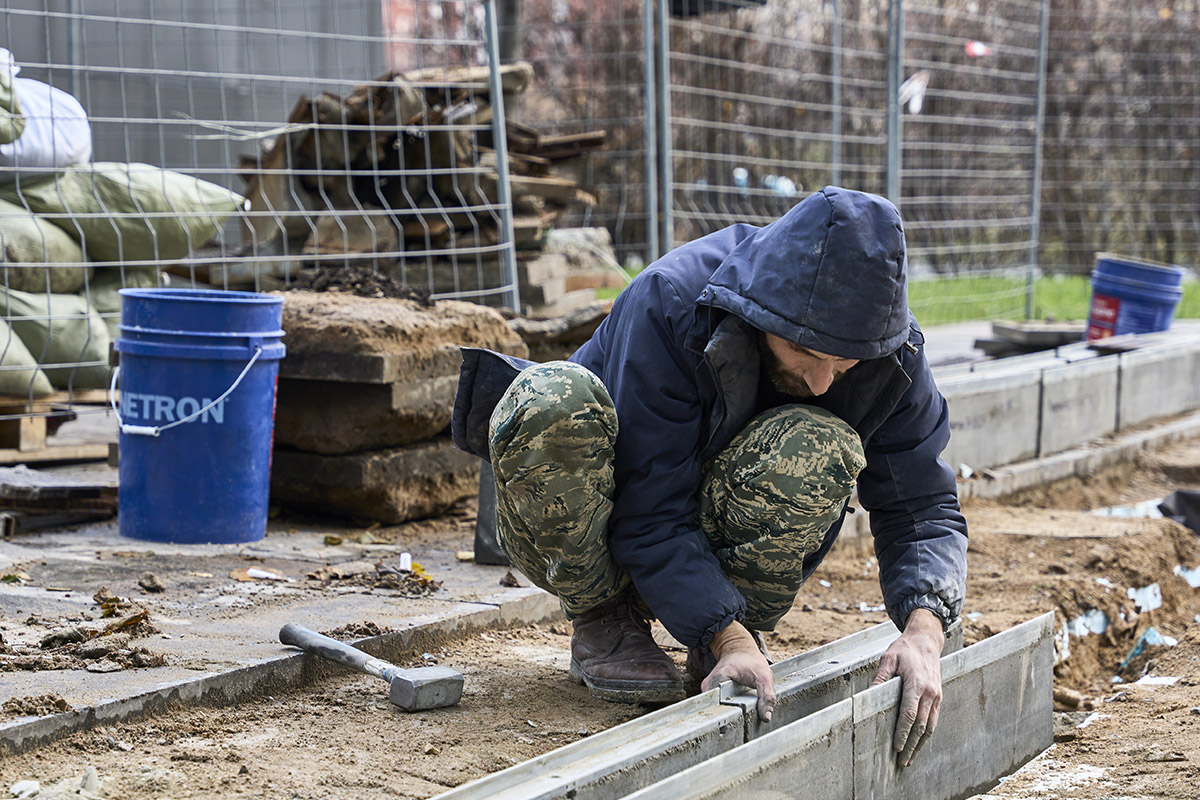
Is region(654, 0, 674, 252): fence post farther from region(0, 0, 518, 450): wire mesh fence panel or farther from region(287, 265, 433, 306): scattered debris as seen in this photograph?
region(287, 265, 433, 306): scattered debris

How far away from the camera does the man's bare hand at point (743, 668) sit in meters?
2.23

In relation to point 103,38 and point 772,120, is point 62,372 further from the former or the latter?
point 772,120

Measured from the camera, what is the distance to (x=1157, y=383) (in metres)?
7.07

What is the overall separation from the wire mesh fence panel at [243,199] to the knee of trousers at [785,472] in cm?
241

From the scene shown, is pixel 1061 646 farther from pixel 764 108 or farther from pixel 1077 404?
pixel 764 108

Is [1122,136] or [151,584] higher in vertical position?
[1122,136]

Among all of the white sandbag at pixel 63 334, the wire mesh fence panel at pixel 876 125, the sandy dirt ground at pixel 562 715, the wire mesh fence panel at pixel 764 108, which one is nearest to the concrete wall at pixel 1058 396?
the sandy dirt ground at pixel 562 715

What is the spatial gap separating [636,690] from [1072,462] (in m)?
4.14

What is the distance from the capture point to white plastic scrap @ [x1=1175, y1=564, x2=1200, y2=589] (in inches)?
180

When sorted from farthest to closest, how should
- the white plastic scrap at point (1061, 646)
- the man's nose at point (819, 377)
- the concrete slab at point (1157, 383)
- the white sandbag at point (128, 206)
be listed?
the concrete slab at point (1157, 383), the white sandbag at point (128, 206), the white plastic scrap at point (1061, 646), the man's nose at point (819, 377)

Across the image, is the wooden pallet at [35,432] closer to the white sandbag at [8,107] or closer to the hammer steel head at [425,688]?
the white sandbag at [8,107]

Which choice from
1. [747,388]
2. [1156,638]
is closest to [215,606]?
[747,388]

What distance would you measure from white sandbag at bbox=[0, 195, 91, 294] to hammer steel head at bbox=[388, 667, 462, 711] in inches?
108

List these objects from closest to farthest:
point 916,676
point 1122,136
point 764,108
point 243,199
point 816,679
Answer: point 916,676 < point 816,679 < point 243,199 < point 764,108 < point 1122,136
